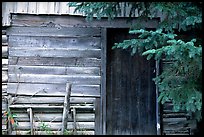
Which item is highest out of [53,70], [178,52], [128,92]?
[178,52]

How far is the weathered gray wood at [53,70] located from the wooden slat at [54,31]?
54cm

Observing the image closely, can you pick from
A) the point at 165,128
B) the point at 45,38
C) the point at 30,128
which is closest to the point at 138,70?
the point at 165,128

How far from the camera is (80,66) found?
560 centimetres

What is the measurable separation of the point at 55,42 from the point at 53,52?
A: 0.56 feet

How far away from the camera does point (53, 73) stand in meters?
→ 5.56

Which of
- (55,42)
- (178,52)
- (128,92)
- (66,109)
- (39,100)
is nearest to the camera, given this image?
(178,52)

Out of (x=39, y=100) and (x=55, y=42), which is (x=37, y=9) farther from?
(x=39, y=100)

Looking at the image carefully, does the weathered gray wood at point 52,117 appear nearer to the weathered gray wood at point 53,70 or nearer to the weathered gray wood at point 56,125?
the weathered gray wood at point 56,125

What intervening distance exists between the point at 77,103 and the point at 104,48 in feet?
3.32

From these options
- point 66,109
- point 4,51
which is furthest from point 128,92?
point 4,51

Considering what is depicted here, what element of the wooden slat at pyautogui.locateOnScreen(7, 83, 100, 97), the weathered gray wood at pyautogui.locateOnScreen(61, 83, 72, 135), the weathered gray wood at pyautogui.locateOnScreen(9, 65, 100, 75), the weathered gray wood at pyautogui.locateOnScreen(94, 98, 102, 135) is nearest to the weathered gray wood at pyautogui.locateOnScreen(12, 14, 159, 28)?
the weathered gray wood at pyautogui.locateOnScreen(9, 65, 100, 75)

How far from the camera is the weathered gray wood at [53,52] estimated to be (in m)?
5.54

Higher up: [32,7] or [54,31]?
[32,7]

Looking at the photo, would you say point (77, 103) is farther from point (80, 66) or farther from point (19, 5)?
point (19, 5)
